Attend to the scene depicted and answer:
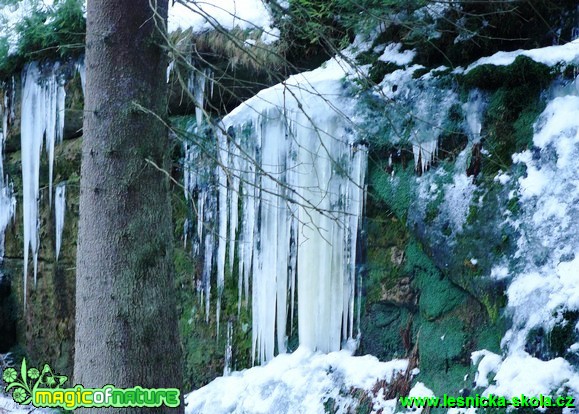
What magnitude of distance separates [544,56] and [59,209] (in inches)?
214

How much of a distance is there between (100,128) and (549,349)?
108 inches

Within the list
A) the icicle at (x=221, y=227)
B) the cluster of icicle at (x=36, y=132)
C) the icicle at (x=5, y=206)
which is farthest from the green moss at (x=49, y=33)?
the icicle at (x=221, y=227)

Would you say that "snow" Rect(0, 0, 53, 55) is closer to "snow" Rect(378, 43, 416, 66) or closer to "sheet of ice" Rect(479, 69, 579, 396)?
"snow" Rect(378, 43, 416, 66)

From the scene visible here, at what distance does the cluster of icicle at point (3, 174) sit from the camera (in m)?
8.46

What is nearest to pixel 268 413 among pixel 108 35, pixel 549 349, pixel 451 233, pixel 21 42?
pixel 451 233

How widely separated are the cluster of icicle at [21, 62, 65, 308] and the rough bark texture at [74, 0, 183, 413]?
4.43 metres

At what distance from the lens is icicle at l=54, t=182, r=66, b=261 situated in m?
7.97

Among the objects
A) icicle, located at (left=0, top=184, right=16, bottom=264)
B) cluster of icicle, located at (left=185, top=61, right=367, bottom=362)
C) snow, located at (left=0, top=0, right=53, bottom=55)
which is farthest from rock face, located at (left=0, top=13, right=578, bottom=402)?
snow, located at (left=0, top=0, right=53, bottom=55)

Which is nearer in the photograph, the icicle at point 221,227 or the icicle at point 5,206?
the icicle at point 221,227

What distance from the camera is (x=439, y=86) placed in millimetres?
5430

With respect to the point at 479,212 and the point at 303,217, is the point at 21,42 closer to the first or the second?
the point at 303,217

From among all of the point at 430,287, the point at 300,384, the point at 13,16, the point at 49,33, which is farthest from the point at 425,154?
the point at 13,16

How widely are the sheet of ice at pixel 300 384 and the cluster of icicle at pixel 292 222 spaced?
0.49 ft

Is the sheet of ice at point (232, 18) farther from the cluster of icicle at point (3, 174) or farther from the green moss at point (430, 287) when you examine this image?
the cluster of icicle at point (3, 174)
